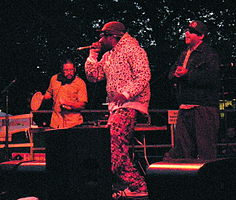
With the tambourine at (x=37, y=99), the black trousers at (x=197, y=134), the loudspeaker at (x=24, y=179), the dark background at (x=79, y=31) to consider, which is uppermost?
the dark background at (x=79, y=31)

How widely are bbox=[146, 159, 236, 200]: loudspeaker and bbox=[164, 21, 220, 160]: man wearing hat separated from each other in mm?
1085

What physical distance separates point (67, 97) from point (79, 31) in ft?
22.3

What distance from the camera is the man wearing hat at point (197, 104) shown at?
4844 mm

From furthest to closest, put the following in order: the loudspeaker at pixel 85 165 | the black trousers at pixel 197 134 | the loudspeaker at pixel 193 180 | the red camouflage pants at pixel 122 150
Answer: the red camouflage pants at pixel 122 150, the black trousers at pixel 197 134, the loudspeaker at pixel 85 165, the loudspeaker at pixel 193 180

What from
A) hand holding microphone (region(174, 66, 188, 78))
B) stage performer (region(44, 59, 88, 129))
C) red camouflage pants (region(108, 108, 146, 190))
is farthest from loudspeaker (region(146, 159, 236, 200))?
stage performer (region(44, 59, 88, 129))

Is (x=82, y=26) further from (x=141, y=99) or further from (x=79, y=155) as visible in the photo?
(x=79, y=155)

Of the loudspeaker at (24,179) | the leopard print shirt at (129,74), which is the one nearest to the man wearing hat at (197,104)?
the leopard print shirt at (129,74)

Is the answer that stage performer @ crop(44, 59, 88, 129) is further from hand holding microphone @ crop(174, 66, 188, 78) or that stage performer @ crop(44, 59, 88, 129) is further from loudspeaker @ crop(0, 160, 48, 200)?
hand holding microphone @ crop(174, 66, 188, 78)

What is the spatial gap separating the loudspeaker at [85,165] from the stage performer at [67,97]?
355cm

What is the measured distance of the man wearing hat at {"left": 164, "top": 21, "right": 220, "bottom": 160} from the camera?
4.84 m

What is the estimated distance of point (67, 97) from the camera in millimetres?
7824

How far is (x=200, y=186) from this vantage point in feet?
11.3

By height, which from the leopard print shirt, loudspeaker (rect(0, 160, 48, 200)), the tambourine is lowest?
loudspeaker (rect(0, 160, 48, 200))

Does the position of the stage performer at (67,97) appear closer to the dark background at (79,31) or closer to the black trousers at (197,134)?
the black trousers at (197,134)
